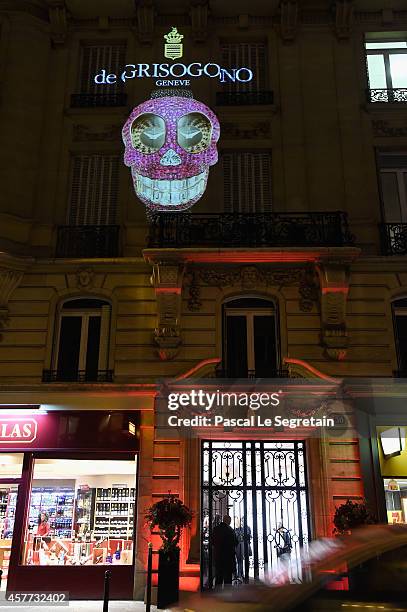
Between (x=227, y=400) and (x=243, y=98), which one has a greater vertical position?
(x=243, y=98)

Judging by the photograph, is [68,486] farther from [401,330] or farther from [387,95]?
[387,95]

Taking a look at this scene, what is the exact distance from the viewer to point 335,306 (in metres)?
11.6

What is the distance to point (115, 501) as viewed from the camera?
11008 mm

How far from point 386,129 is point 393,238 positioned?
2.88 metres

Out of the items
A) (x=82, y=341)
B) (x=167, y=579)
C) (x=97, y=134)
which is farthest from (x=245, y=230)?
(x=167, y=579)

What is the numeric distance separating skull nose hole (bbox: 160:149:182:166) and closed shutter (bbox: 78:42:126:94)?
10.7 feet

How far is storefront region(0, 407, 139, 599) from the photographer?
10.7 metres

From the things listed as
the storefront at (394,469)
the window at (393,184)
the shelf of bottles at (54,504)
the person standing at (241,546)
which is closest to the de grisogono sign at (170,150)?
the window at (393,184)

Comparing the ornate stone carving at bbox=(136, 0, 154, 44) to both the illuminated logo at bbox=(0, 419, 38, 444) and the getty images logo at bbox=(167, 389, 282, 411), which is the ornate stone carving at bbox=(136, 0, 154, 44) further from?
the illuminated logo at bbox=(0, 419, 38, 444)

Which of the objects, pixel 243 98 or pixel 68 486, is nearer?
pixel 68 486

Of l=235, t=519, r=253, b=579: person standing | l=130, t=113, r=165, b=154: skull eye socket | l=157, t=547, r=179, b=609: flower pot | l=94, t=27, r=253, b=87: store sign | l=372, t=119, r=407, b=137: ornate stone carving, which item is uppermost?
l=94, t=27, r=253, b=87: store sign

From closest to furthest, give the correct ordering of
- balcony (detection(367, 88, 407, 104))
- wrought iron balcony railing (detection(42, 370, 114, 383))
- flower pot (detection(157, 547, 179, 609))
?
flower pot (detection(157, 547, 179, 609)) → wrought iron balcony railing (detection(42, 370, 114, 383)) → balcony (detection(367, 88, 407, 104))

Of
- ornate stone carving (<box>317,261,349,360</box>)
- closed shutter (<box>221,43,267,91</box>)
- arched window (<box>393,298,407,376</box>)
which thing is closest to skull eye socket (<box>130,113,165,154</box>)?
closed shutter (<box>221,43,267,91</box>)

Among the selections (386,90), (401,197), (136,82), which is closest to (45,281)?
(136,82)
